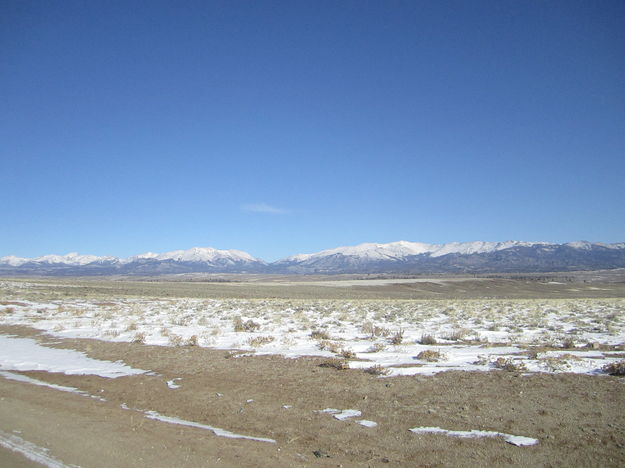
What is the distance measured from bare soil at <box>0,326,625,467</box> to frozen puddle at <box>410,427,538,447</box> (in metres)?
0.14

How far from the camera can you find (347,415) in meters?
7.72

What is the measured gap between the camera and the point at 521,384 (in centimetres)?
910

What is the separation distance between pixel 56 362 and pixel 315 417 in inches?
355

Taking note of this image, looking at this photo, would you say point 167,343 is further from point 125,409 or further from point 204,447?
point 204,447

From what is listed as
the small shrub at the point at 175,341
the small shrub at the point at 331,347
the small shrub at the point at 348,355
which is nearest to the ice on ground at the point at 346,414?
the small shrub at the point at 348,355

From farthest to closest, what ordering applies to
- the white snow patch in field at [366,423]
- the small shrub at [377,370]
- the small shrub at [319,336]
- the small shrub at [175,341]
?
the small shrub at [319,336] → the small shrub at [175,341] → the small shrub at [377,370] → the white snow patch in field at [366,423]

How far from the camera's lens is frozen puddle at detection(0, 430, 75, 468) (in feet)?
18.6

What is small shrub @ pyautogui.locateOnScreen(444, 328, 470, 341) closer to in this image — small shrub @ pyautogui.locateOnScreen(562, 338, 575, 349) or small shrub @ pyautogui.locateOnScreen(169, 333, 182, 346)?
small shrub @ pyautogui.locateOnScreen(562, 338, 575, 349)

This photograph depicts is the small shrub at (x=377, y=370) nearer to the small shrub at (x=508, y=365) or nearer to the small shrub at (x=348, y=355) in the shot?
the small shrub at (x=348, y=355)

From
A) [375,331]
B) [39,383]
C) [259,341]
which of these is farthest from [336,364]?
[39,383]

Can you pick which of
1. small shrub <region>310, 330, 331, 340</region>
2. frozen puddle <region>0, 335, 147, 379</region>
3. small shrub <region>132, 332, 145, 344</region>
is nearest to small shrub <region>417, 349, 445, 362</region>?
small shrub <region>310, 330, 331, 340</region>

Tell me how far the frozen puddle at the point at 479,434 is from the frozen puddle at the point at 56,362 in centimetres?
768

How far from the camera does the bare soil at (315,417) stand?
5.93 meters

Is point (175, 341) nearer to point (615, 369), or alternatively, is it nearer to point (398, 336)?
point (398, 336)
